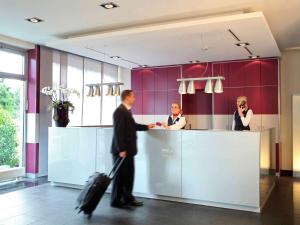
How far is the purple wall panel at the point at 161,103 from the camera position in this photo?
8617mm

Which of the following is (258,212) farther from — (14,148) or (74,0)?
(14,148)

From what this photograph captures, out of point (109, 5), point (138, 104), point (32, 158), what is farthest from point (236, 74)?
point (32, 158)

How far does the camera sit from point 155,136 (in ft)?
16.1

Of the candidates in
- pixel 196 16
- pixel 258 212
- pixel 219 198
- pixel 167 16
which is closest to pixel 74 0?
pixel 167 16

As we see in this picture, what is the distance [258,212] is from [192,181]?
961mm

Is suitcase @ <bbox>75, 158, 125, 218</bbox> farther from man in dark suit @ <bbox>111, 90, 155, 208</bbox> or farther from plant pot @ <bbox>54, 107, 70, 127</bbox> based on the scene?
plant pot @ <bbox>54, 107, 70, 127</bbox>

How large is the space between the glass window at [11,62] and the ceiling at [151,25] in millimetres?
514

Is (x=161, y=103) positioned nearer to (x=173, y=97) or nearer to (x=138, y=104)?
(x=173, y=97)

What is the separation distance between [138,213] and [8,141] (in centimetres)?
366

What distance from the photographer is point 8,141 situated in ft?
21.5

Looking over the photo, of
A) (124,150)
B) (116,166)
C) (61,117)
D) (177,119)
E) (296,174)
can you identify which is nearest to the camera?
(124,150)

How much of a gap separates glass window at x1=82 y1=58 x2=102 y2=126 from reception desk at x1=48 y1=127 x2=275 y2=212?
266 centimetres

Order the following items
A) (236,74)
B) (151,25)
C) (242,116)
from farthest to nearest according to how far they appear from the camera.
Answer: (236,74) < (242,116) < (151,25)

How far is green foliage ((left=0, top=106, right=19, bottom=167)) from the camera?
21.0ft
